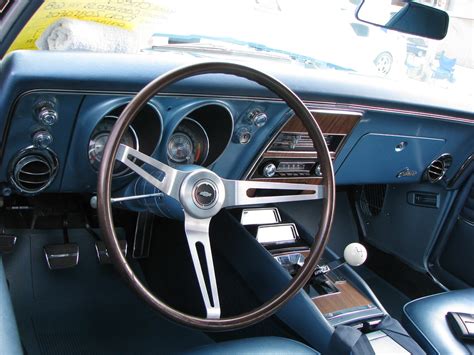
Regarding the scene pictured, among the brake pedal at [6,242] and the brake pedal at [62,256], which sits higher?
the brake pedal at [6,242]

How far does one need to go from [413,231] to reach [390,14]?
1.25 m

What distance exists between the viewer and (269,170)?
210 cm

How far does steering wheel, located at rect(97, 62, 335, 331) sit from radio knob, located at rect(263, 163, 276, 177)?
0.47 meters

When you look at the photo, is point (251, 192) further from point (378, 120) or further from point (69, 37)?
point (69, 37)

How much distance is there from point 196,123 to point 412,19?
944 millimetres

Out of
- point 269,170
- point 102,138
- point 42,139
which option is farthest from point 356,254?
point 42,139

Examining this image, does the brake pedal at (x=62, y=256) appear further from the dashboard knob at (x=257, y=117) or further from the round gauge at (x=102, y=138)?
the dashboard knob at (x=257, y=117)

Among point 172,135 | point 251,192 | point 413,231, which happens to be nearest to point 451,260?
point 413,231

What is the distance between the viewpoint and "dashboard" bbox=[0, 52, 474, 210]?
4.86 feet

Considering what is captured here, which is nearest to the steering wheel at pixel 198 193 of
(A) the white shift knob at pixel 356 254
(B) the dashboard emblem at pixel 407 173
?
(A) the white shift knob at pixel 356 254

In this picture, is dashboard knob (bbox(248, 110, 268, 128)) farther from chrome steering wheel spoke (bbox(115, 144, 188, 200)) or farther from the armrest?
the armrest

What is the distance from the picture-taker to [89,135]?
5.27ft

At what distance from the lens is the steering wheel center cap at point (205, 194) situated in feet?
4.68

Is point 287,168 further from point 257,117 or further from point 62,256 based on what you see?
point 62,256
